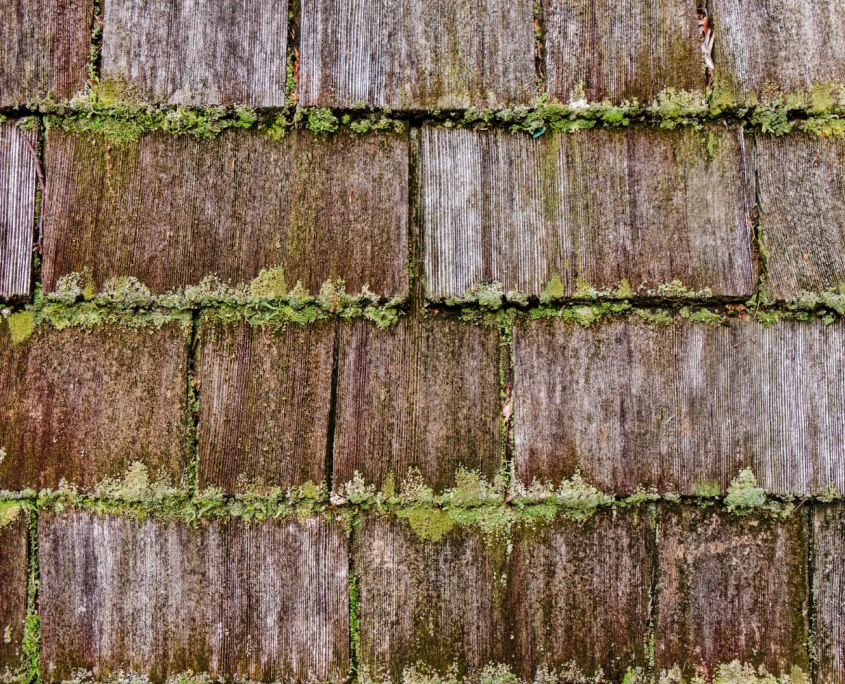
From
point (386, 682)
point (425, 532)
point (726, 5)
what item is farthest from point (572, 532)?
point (726, 5)

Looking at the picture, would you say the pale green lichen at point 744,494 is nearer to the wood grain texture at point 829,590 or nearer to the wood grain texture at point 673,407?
the wood grain texture at point 673,407

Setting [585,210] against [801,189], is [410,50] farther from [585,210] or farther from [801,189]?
[801,189]

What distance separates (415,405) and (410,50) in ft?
3.31

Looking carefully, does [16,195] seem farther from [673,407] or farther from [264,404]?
[673,407]

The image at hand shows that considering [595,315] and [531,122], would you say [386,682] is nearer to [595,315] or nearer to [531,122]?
[595,315]

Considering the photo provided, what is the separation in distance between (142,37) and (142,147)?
12.5 inches

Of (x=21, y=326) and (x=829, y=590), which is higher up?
(x=21, y=326)

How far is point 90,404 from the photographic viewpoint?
1729mm

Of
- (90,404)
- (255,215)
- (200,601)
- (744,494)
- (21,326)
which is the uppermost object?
(255,215)

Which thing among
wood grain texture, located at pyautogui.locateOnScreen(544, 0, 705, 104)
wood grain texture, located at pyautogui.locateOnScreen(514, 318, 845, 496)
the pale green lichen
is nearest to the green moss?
wood grain texture, located at pyautogui.locateOnScreen(514, 318, 845, 496)

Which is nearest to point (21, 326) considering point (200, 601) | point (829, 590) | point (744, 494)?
point (200, 601)

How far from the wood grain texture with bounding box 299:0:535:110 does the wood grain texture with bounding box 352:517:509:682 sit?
1203 mm

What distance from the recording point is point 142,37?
1741 mm

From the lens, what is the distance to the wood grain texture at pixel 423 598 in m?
1.69
